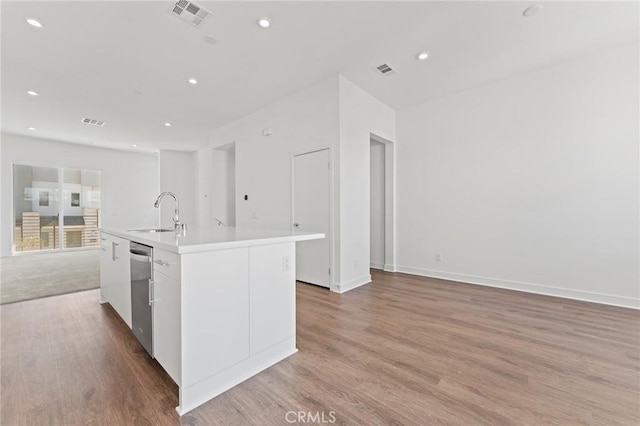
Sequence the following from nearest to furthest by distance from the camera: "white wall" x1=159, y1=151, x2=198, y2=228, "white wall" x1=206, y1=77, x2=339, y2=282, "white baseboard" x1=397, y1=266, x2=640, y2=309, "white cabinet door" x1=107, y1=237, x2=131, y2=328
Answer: "white cabinet door" x1=107, y1=237, x2=131, y2=328 → "white baseboard" x1=397, y1=266, x2=640, y2=309 → "white wall" x1=206, y1=77, x2=339, y2=282 → "white wall" x1=159, y1=151, x2=198, y2=228

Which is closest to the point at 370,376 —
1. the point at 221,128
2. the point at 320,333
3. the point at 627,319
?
the point at 320,333

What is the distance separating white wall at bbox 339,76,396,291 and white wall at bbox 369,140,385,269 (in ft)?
2.71

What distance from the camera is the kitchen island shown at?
4.76 ft

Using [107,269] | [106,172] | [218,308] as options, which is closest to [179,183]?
[106,172]

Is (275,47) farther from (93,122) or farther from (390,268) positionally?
(93,122)

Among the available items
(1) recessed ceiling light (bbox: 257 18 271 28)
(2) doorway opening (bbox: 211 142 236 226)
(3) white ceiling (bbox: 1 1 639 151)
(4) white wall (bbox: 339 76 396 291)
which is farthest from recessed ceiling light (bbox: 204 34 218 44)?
(2) doorway opening (bbox: 211 142 236 226)

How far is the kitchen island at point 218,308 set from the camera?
1.45m

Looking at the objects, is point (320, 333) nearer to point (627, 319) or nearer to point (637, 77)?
point (627, 319)

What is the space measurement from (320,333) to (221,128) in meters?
5.11

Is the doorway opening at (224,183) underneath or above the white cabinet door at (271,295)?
above

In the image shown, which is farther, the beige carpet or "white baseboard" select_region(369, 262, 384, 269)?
"white baseboard" select_region(369, 262, 384, 269)

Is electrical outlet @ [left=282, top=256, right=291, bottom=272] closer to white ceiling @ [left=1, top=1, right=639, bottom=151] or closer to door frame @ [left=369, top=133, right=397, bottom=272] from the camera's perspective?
white ceiling @ [left=1, top=1, right=639, bottom=151]

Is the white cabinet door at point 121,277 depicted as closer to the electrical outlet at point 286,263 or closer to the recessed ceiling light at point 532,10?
the electrical outlet at point 286,263

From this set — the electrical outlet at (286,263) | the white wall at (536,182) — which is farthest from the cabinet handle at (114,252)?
the white wall at (536,182)
